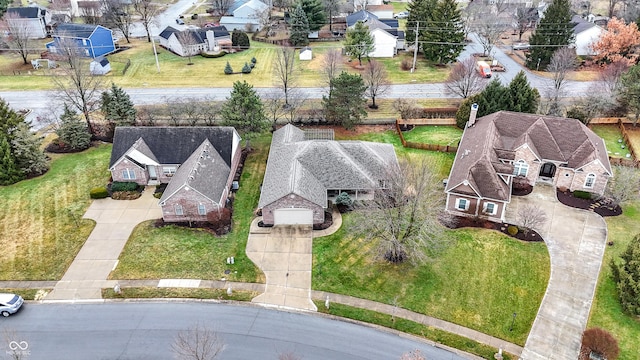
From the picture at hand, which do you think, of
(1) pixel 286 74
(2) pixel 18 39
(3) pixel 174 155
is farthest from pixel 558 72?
(2) pixel 18 39

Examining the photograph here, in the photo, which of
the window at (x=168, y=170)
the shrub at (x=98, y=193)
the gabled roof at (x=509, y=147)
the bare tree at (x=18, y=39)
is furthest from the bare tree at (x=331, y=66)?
the bare tree at (x=18, y=39)

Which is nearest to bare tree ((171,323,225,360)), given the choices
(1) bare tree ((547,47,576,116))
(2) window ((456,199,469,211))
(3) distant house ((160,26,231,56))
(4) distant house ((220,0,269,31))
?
(2) window ((456,199,469,211))

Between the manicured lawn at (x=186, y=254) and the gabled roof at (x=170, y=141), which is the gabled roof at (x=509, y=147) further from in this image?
the gabled roof at (x=170, y=141)

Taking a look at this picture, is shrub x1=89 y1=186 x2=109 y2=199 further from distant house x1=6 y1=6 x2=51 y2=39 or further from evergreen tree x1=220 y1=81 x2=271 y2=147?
distant house x1=6 y1=6 x2=51 y2=39

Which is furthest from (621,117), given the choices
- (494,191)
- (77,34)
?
(77,34)

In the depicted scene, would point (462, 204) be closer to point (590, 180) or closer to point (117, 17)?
point (590, 180)

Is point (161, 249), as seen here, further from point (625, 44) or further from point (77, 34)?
point (625, 44)
